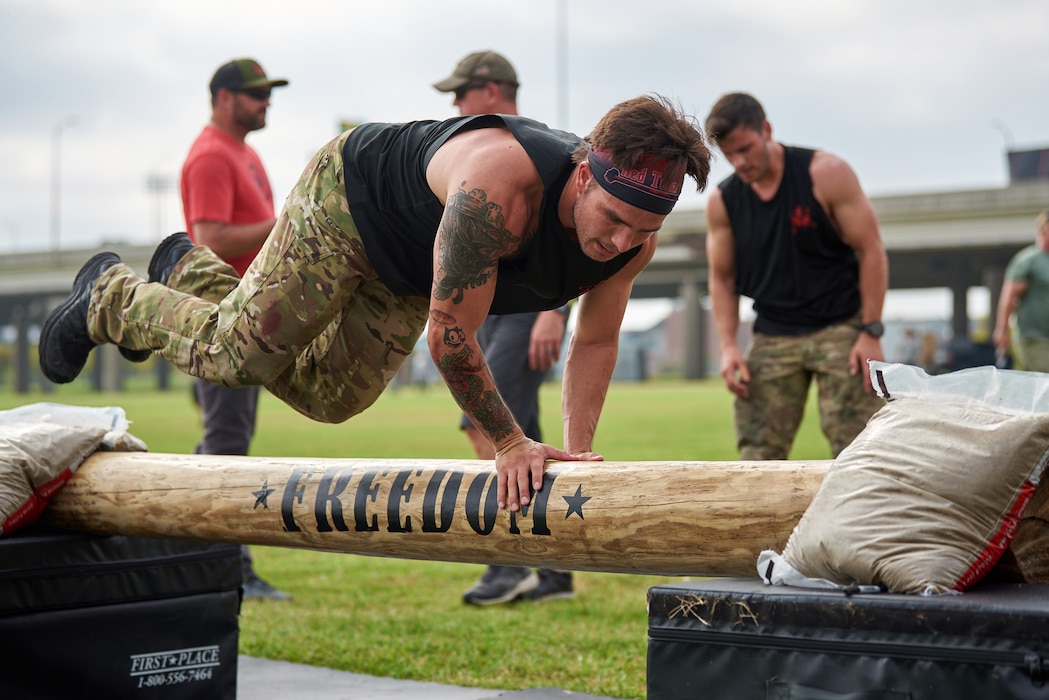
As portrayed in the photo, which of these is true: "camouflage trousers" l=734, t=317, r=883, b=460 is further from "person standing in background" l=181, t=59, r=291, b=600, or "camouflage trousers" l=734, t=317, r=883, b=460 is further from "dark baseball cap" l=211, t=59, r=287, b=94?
"dark baseball cap" l=211, t=59, r=287, b=94

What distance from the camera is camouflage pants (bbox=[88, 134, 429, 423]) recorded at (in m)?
3.53

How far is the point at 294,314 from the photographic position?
3.56m

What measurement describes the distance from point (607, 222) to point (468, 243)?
36 centimetres

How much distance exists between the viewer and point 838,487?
7.29 ft

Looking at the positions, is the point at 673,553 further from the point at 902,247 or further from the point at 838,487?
the point at 902,247

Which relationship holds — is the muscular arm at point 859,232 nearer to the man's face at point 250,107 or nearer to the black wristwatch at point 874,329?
the black wristwatch at point 874,329

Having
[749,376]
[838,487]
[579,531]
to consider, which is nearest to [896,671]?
[838,487]

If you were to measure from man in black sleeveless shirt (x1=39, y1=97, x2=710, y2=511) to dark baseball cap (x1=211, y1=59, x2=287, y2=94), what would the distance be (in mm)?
1470

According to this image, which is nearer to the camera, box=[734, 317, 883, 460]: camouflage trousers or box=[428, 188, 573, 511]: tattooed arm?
box=[428, 188, 573, 511]: tattooed arm

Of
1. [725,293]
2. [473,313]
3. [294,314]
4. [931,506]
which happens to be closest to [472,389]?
[473,313]

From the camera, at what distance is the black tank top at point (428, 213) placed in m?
2.97

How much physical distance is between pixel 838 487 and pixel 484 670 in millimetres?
2008

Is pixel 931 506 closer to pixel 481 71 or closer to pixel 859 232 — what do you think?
pixel 859 232

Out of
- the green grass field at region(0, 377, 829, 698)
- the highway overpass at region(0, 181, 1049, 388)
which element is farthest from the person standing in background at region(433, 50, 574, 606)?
the highway overpass at region(0, 181, 1049, 388)
